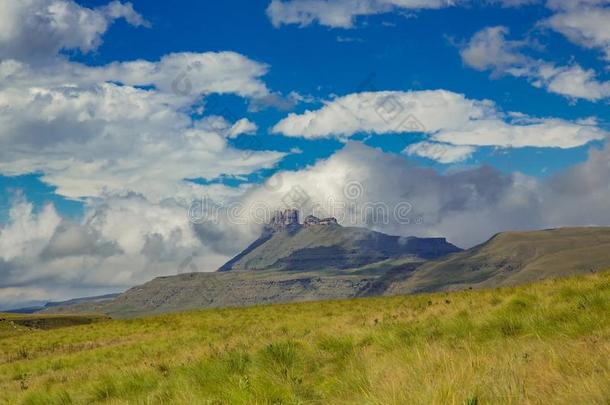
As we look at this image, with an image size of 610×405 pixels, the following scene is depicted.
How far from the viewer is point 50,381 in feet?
53.5

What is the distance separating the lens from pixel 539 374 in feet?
21.0

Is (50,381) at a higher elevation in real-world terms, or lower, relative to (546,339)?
lower

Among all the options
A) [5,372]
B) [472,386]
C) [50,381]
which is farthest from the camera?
[5,372]

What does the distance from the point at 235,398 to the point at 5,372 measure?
1877 centimetres

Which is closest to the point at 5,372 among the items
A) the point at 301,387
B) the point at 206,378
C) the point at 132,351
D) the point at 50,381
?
the point at 132,351

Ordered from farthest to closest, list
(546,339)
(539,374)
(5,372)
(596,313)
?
(5,372), (596,313), (546,339), (539,374)

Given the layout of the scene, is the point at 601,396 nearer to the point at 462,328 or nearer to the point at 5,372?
the point at 462,328

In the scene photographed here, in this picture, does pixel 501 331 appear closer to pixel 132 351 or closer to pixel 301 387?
pixel 301 387

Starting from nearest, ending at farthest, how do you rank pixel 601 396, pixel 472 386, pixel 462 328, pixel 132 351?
pixel 601 396 < pixel 472 386 < pixel 462 328 < pixel 132 351

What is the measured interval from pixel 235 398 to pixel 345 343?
5.39m

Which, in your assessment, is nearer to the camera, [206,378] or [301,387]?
[301,387]

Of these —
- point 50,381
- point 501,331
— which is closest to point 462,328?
point 501,331

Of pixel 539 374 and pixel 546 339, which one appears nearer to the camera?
pixel 539 374

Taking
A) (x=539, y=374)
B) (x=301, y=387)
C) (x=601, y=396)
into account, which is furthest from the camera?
(x=301, y=387)
